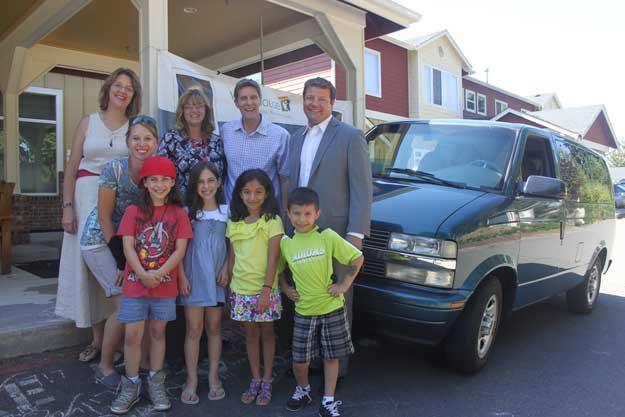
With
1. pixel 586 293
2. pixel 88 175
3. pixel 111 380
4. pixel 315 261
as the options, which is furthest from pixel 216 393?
pixel 586 293

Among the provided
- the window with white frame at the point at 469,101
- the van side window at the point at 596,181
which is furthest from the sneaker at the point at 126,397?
the window with white frame at the point at 469,101

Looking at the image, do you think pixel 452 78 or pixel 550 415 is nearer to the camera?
pixel 550 415

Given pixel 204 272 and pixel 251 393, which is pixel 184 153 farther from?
pixel 251 393

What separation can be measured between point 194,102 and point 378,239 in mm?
1625

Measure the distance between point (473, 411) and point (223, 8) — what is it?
608 cm

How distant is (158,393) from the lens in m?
3.18

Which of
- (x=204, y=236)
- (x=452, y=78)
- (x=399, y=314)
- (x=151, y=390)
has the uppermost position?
(x=452, y=78)

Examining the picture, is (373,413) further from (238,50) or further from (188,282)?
(238,50)

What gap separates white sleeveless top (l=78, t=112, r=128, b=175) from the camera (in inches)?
139

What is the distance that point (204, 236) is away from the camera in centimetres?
334

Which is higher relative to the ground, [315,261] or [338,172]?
[338,172]

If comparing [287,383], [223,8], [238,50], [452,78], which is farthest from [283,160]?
[452,78]

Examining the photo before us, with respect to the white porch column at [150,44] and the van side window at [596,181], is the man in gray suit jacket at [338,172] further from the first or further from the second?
the van side window at [596,181]

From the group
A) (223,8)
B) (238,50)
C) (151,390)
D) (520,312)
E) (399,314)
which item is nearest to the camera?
(151,390)
